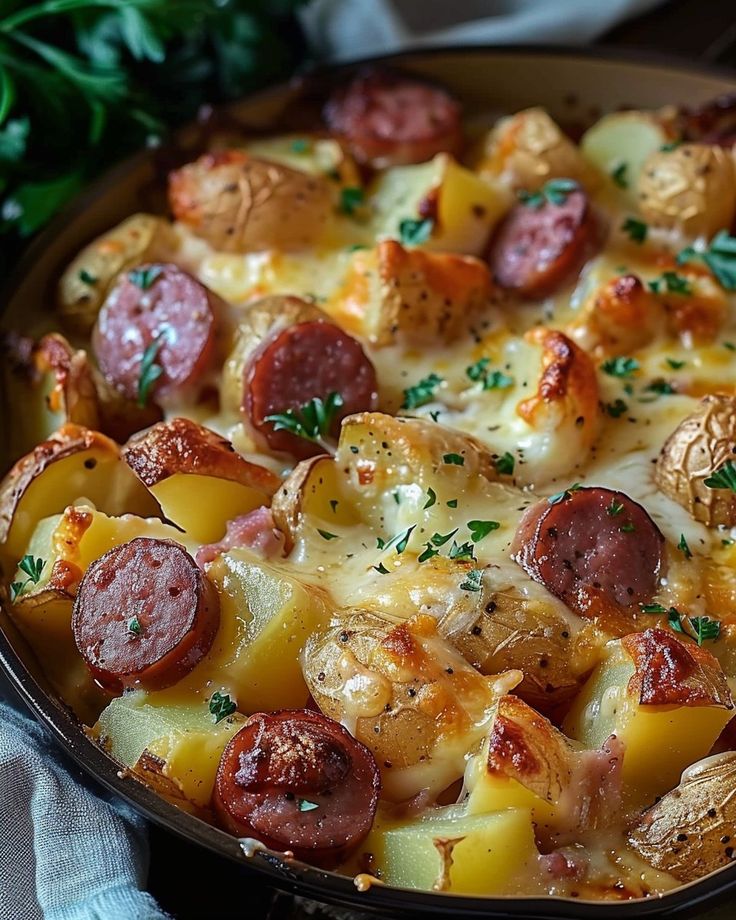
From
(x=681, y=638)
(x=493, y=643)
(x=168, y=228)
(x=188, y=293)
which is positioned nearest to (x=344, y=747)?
(x=493, y=643)

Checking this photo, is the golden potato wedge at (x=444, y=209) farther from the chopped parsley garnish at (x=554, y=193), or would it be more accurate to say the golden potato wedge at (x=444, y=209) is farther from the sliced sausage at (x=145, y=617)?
the sliced sausage at (x=145, y=617)

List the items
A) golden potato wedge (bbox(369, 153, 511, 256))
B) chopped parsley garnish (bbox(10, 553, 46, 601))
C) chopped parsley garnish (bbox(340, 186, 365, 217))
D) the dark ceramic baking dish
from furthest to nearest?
chopped parsley garnish (bbox(340, 186, 365, 217))
golden potato wedge (bbox(369, 153, 511, 256))
chopped parsley garnish (bbox(10, 553, 46, 601))
the dark ceramic baking dish

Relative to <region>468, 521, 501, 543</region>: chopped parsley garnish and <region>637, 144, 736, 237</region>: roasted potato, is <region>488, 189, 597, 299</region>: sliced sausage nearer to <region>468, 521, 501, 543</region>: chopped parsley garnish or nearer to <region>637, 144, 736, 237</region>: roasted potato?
<region>637, 144, 736, 237</region>: roasted potato

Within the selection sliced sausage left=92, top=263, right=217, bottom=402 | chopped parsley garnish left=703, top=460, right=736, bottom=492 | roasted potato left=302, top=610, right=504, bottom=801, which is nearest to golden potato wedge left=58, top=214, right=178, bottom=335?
sliced sausage left=92, top=263, right=217, bottom=402

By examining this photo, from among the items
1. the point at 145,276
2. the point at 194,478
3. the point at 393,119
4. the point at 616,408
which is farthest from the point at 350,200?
the point at 194,478

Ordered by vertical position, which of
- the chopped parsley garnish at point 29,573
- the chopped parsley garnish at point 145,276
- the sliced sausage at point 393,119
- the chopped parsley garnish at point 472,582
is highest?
the chopped parsley garnish at point 145,276

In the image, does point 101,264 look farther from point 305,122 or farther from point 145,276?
point 305,122

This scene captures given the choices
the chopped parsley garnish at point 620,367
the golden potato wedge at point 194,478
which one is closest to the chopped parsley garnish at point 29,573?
the golden potato wedge at point 194,478
